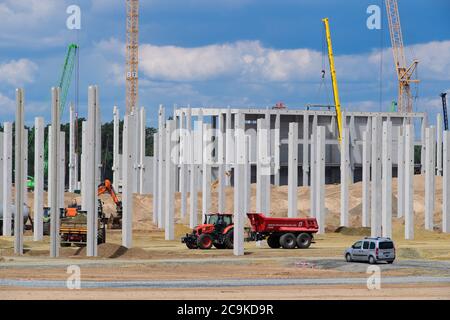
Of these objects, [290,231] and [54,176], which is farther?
[290,231]

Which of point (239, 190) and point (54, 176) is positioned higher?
point (54, 176)

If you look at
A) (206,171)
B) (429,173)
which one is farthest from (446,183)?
(206,171)

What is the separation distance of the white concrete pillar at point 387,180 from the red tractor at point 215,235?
958 cm

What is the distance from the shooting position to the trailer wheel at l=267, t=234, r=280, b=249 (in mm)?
50897

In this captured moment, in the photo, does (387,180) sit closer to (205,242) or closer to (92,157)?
(205,242)

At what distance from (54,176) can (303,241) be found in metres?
13.9

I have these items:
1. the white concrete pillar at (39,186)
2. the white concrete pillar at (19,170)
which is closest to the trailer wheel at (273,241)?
the white concrete pillar at (39,186)

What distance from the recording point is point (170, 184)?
2203 inches

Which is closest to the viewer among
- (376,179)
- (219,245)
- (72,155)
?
(219,245)

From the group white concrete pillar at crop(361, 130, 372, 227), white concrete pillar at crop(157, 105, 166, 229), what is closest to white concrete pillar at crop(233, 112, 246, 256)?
white concrete pillar at crop(157, 105, 166, 229)

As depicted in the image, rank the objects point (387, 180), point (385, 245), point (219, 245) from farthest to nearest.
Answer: point (387, 180) < point (219, 245) < point (385, 245)

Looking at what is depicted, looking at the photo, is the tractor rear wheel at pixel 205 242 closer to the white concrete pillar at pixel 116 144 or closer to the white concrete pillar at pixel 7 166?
the white concrete pillar at pixel 7 166

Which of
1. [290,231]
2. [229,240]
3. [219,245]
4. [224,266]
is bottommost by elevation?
[224,266]

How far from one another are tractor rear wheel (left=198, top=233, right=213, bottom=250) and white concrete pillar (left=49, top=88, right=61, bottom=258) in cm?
885
